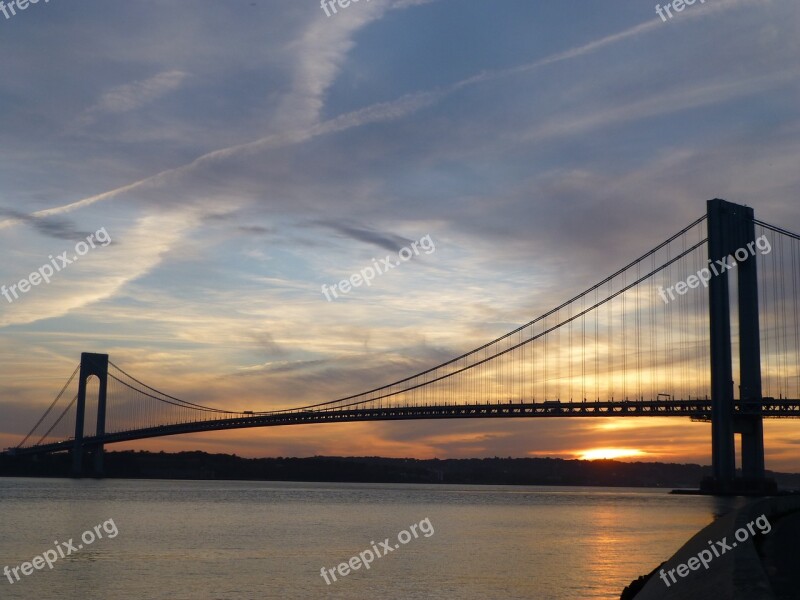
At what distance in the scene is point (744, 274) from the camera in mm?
56969

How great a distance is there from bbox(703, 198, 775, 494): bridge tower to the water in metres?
6.79

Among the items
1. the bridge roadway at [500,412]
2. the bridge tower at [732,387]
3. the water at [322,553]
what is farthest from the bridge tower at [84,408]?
the bridge tower at [732,387]

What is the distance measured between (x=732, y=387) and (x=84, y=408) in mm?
63654

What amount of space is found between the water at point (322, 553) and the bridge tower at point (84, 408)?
146 ft

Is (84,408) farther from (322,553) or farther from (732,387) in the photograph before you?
(322,553)

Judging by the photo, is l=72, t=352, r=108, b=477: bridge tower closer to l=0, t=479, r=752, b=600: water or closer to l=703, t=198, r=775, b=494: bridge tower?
l=0, t=479, r=752, b=600: water

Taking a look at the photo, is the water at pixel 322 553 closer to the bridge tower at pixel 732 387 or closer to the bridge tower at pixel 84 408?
the bridge tower at pixel 732 387

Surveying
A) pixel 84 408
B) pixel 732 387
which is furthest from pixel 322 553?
pixel 84 408

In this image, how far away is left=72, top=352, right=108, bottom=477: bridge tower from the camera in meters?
92.2

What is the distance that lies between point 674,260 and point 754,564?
57.2 meters

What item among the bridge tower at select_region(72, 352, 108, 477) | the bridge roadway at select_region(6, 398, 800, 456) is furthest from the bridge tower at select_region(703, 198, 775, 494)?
the bridge tower at select_region(72, 352, 108, 477)

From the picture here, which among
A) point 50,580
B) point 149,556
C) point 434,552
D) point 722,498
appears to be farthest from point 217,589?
point 722,498

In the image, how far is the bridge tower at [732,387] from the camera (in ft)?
175

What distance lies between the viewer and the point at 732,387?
177ft
